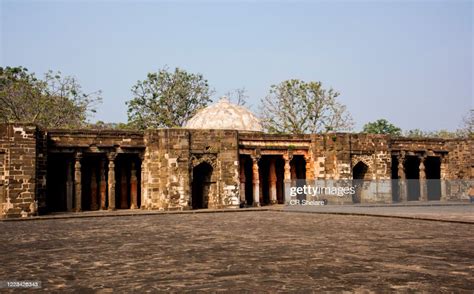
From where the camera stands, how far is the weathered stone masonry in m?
21.7

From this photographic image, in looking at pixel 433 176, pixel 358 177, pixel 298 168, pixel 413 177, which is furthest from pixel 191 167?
pixel 433 176

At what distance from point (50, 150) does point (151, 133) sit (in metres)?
4.85

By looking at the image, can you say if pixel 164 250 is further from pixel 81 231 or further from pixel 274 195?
pixel 274 195

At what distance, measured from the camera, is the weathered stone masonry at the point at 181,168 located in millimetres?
21703

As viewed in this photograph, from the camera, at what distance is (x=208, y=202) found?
26078 millimetres

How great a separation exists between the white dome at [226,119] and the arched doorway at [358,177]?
709 cm

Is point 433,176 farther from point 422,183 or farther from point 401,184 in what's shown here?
point 401,184

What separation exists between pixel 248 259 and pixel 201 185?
18004 mm

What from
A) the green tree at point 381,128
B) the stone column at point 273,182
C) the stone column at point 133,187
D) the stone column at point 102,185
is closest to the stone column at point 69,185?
the stone column at point 102,185

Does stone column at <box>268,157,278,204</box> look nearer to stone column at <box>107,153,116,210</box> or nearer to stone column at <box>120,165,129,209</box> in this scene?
stone column at <box>120,165,129,209</box>

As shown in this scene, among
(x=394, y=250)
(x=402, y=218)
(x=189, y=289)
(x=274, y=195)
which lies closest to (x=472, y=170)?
(x=274, y=195)

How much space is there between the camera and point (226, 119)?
33000 mm

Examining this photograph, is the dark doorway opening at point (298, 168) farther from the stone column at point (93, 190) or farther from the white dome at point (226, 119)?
the stone column at point (93, 190)

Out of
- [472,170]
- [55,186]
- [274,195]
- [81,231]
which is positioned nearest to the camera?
[81,231]
